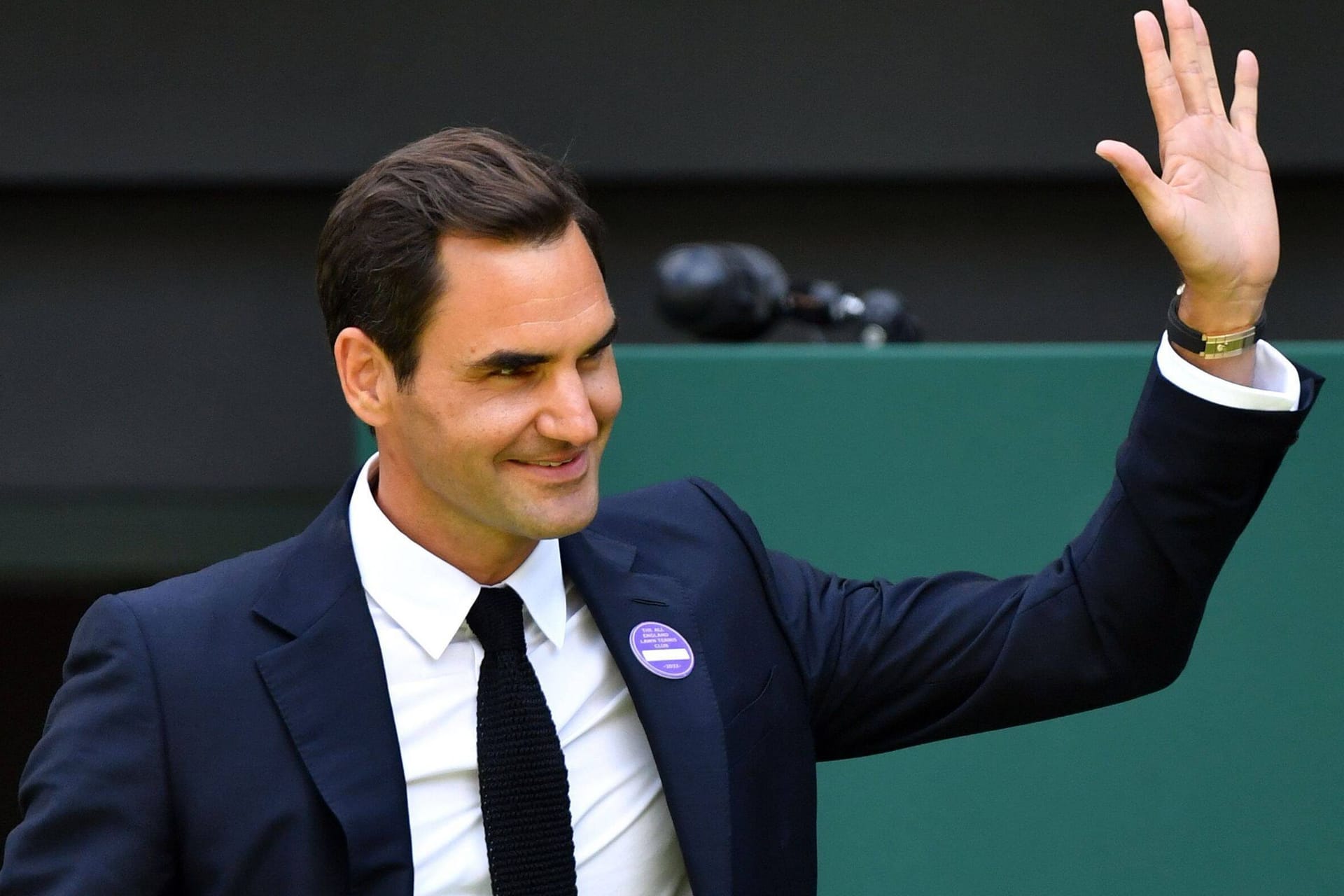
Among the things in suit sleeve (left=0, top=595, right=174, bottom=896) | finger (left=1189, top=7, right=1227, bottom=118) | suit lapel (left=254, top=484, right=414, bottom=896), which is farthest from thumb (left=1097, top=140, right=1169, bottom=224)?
suit sleeve (left=0, top=595, right=174, bottom=896)

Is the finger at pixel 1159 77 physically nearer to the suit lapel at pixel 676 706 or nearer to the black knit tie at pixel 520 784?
the suit lapel at pixel 676 706

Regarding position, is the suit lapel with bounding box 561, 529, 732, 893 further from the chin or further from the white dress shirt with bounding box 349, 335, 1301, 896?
the chin

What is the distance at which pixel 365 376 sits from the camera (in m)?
1.55

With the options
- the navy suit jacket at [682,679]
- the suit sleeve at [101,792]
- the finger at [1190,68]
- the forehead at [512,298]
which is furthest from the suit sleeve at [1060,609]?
the suit sleeve at [101,792]

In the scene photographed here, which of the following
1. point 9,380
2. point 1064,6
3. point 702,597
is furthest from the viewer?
point 9,380

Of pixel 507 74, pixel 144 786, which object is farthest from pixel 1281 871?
pixel 507 74

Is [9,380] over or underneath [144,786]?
underneath

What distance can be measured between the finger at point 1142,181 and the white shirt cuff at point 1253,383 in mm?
109

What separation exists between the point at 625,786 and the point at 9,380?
261 centimetres

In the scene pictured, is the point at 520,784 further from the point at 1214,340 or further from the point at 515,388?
the point at 1214,340

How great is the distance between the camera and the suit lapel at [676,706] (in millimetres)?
1467

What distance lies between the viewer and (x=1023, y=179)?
3480 mm

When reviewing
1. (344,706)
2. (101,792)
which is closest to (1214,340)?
(344,706)

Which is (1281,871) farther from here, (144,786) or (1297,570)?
(144,786)
